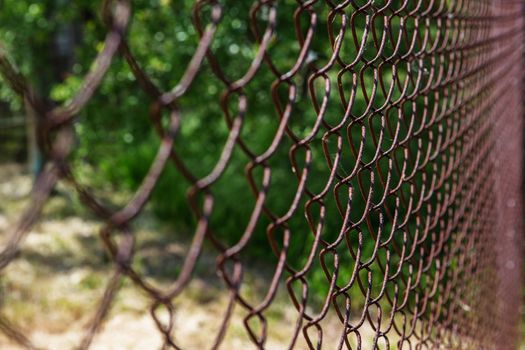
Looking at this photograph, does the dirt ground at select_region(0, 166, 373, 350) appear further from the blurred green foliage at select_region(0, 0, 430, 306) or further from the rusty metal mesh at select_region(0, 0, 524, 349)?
the blurred green foliage at select_region(0, 0, 430, 306)

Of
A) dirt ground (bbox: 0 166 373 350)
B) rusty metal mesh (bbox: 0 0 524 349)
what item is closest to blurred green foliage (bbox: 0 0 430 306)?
rusty metal mesh (bbox: 0 0 524 349)

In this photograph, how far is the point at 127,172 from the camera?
6.00 m

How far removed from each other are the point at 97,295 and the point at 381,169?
2.75 metres

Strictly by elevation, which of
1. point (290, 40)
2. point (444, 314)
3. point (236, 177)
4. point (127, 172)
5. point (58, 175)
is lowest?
point (127, 172)

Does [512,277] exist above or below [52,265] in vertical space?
above

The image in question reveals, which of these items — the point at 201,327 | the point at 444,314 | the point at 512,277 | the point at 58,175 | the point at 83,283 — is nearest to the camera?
the point at 58,175

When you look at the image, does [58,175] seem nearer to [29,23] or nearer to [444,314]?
[444,314]

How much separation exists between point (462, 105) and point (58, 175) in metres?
1.50

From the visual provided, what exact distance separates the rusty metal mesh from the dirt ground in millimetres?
162

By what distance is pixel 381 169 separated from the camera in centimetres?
160

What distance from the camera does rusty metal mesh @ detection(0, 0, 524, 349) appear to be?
26.0 inches

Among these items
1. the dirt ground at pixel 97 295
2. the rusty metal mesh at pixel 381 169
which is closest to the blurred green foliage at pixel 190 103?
the rusty metal mesh at pixel 381 169

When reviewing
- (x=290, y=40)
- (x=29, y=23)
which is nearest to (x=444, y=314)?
(x=290, y=40)

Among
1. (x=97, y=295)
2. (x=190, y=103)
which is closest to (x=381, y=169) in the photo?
(x=97, y=295)
